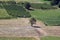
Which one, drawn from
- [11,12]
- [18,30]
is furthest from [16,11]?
[18,30]

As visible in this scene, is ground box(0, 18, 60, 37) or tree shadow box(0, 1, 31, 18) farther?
tree shadow box(0, 1, 31, 18)

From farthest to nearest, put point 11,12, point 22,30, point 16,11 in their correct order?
1. point 16,11
2. point 11,12
3. point 22,30

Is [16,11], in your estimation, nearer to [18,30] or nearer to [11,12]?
[11,12]

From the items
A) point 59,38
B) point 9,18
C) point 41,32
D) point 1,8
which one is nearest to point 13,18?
point 9,18

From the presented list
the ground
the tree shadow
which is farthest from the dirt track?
the tree shadow

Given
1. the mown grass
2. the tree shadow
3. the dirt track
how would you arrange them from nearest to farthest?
the dirt track
the mown grass
the tree shadow

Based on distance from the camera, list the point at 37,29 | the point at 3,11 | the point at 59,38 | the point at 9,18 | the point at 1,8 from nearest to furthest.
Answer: the point at 59,38 < the point at 37,29 < the point at 9,18 < the point at 3,11 < the point at 1,8

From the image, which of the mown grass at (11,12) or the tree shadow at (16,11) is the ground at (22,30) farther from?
the tree shadow at (16,11)

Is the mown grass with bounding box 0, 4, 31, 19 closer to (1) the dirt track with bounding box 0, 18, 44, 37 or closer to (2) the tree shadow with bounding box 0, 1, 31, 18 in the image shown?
→ (2) the tree shadow with bounding box 0, 1, 31, 18

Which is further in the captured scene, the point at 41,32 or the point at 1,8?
the point at 1,8

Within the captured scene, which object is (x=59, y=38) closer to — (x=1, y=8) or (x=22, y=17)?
(x=22, y=17)

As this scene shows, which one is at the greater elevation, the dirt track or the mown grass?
the dirt track
